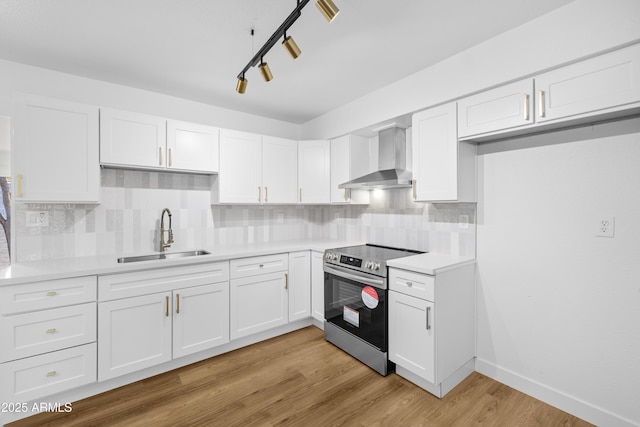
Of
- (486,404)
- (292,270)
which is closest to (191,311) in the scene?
(292,270)

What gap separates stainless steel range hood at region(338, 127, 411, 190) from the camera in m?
2.74

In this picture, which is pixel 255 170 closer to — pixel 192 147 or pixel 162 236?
pixel 192 147

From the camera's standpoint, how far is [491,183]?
233 cm

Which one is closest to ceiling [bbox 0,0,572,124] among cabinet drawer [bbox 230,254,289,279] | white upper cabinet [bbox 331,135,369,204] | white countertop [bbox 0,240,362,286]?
white upper cabinet [bbox 331,135,369,204]

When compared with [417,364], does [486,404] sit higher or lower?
lower

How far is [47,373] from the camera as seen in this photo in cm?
192

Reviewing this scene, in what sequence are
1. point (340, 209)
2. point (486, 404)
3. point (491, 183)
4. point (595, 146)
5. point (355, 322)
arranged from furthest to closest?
1. point (340, 209)
2. point (355, 322)
3. point (491, 183)
4. point (486, 404)
5. point (595, 146)

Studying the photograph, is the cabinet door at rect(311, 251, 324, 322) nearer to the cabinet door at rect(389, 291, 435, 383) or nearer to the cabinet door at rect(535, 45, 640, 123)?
the cabinet door at rect(389, 291, 435, 383)

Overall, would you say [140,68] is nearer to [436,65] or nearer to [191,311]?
[191,311]

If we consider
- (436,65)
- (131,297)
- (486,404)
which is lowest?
(486,404)

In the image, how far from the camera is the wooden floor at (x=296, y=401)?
1.86 metres

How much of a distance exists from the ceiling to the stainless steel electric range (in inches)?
65.7

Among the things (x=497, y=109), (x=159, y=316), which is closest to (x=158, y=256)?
(x=159, y=316)

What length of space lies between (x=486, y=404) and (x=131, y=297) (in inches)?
108
